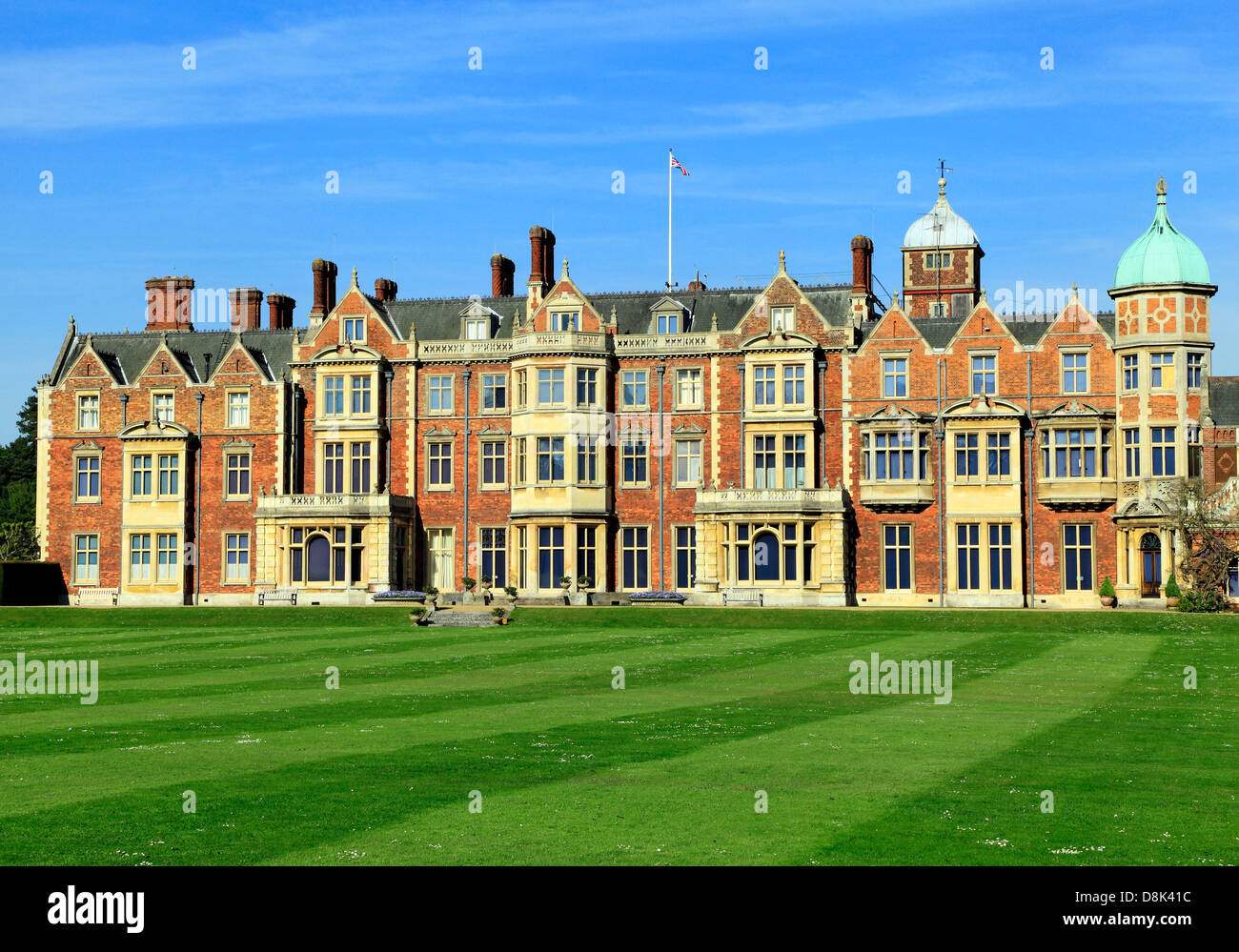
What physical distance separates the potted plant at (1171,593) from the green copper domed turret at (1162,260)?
452 inches

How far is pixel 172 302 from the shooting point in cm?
7094

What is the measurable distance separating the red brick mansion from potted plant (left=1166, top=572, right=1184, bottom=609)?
0.96m

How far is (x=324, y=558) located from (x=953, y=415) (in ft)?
88.7

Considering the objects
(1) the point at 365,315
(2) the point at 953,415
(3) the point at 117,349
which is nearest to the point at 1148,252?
(2) the point at 953,415

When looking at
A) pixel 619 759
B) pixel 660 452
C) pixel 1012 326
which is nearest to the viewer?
pixel 619 759

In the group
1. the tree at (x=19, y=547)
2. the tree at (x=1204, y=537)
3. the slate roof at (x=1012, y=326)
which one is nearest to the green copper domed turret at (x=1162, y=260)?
the slate roof at (x=1012, y=326)

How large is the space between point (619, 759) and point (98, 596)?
5169 cm

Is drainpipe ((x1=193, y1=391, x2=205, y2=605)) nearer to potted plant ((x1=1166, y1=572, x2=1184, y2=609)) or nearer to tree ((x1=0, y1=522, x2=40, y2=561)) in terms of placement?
tree ((x1=0, y1=522, x2=40, y2=561))

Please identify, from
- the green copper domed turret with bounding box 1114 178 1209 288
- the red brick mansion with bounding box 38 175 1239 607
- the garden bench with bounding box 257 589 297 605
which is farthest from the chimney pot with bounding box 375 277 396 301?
the green copper domed turret with bounding box 1114 178 1209 288

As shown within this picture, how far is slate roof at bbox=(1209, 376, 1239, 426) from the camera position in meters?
56.7

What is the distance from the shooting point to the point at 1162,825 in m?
14.5

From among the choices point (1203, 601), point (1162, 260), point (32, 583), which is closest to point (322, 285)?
point (32, 583)

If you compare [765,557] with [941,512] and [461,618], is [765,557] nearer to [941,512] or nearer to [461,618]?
[941,512]

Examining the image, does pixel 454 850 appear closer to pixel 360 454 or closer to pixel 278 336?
pixel 360 454
